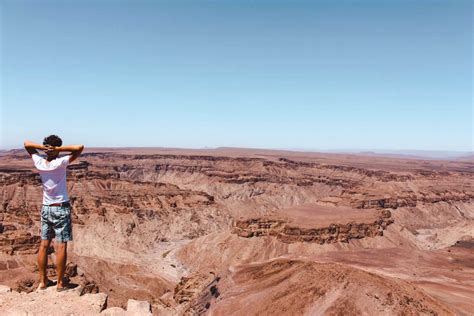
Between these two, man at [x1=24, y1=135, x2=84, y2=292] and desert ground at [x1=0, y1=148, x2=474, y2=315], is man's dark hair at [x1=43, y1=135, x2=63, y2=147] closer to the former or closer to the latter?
man at [x1=24, y1=135, x2=84, y2=292]

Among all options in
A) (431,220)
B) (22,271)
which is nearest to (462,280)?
(22,271)

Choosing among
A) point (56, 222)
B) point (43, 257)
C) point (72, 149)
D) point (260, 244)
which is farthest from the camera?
point (260, 244)

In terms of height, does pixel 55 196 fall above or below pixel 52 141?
below

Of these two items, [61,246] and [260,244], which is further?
[260,244]

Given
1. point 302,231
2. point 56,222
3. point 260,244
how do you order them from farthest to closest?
point 302,231 < point 260,244 < point 56,222

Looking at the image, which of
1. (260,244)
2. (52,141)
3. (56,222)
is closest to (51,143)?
(52,141)

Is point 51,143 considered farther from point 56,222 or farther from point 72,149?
point 56,222
